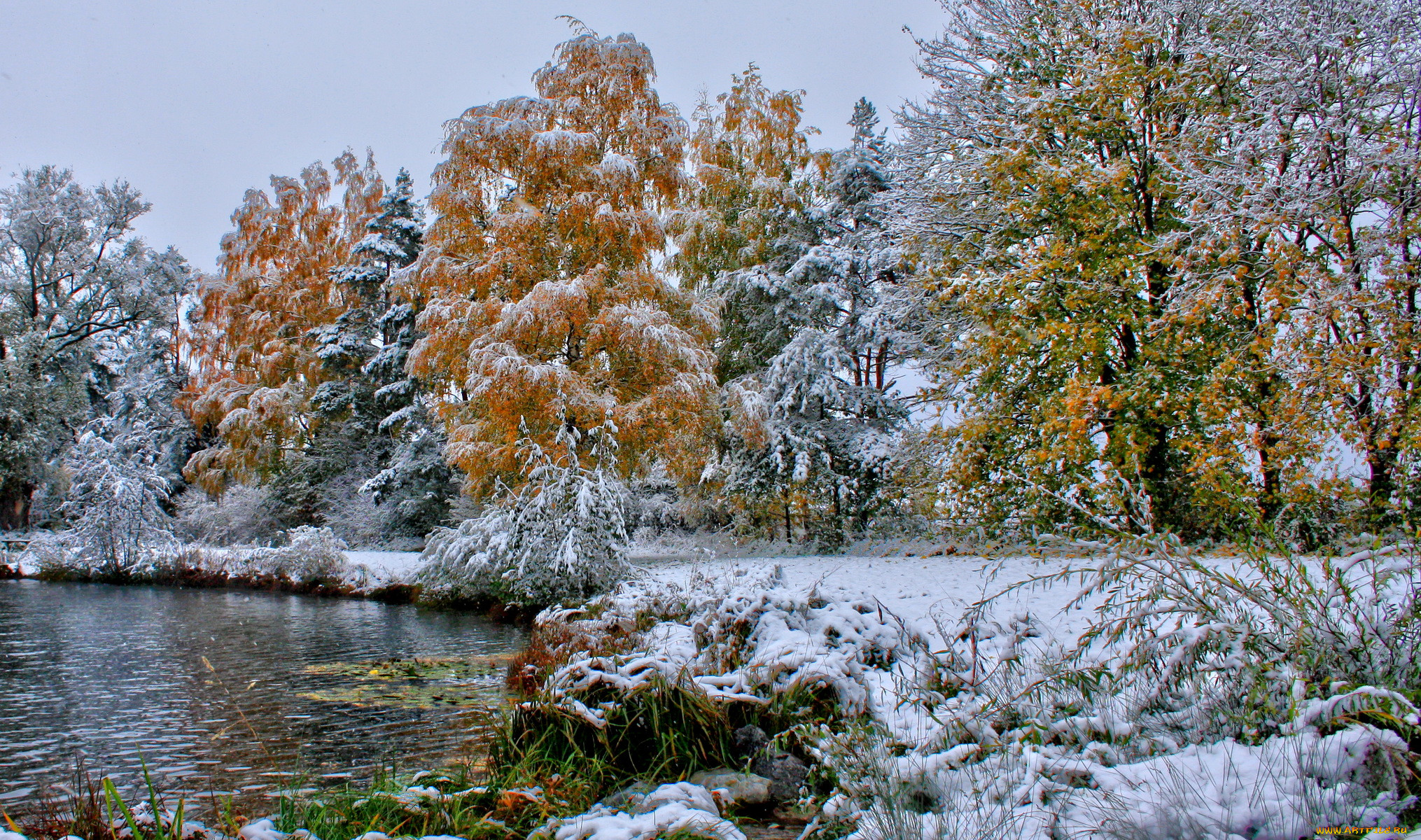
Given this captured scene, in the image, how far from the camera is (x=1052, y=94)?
11.0 metres

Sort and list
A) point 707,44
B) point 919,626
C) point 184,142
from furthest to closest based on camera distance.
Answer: point 707,44
point 184,142
point 919,626

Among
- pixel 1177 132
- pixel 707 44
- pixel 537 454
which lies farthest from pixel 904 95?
pixel 707 44

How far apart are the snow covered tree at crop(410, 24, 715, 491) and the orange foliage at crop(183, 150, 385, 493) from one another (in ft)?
29.4

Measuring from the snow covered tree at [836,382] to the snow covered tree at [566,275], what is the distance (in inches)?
64.1

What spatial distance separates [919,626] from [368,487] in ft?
60.2

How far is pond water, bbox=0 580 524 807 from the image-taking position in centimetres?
447

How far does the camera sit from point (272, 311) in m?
23.0

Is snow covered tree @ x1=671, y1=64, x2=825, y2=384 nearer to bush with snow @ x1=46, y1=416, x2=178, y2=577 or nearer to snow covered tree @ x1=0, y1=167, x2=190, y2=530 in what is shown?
bush with snow @ x1=46, y1=416, x2=178, y2=577

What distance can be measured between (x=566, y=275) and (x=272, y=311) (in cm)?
1346

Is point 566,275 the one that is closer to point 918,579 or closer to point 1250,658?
point 918,579

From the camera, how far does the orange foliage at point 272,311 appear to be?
2133 cm

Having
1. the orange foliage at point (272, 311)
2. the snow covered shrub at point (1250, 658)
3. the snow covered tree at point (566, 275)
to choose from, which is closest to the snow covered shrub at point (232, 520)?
the orange foliage at point (272, 311)

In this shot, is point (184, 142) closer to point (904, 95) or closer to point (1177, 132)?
point (904, 95)

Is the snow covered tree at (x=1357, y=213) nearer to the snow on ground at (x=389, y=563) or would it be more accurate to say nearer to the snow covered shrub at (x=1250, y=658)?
the snow covered shrub at (x=1250, y=658)
